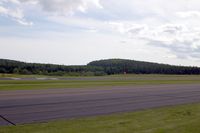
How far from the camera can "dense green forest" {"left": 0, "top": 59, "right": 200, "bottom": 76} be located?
73.7m

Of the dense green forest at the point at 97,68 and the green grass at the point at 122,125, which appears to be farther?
the dense green forest at the point at 97,68

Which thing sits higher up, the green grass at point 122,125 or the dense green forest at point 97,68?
the dense green forest at point 97,68

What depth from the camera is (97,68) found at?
9731 cm

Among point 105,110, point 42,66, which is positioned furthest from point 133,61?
point 105,110

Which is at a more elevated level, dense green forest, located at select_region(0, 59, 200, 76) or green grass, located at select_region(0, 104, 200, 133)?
dense green forest, located at select_region(0, 59, 200, 76)

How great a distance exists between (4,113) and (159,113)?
6.43m

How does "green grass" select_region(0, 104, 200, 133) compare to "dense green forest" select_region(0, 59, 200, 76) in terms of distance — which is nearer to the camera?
"green grass" select_region(0, 104, 200, 133)

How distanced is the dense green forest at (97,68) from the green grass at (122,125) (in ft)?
190

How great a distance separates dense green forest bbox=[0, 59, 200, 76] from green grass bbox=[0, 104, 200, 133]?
57.8 meters

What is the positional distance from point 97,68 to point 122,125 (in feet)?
289

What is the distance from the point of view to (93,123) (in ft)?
31.6

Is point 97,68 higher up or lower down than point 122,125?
higher up

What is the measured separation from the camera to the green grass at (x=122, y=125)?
8.51 meters

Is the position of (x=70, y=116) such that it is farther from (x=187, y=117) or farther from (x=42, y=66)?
(x=42, y=66)
